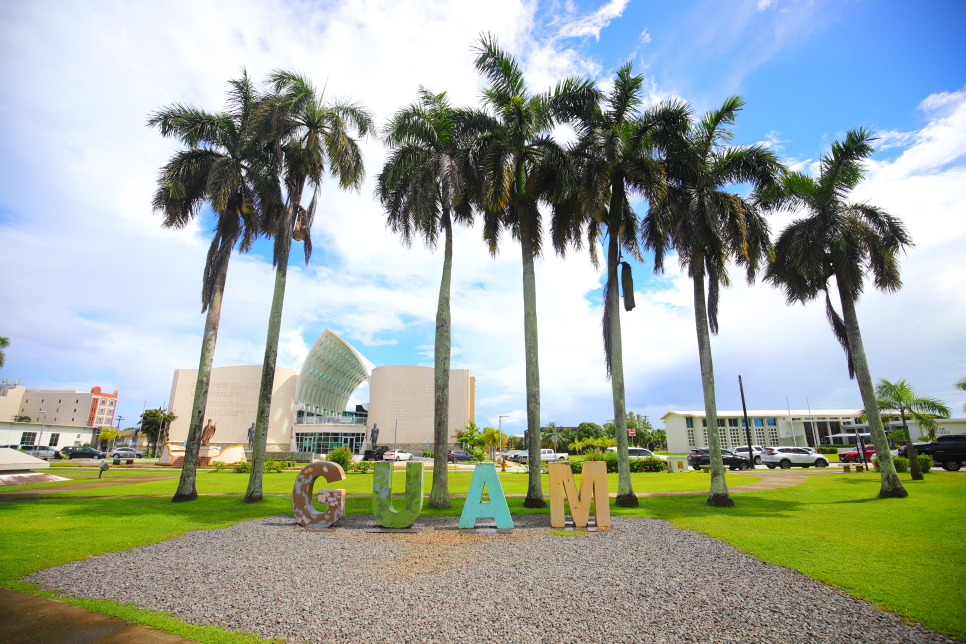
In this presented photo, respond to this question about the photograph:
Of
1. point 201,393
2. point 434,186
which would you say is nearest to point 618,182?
point 434,186

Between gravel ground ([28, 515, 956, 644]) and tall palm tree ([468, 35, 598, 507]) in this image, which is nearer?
gravel ground ([28, 515, 956, 644])

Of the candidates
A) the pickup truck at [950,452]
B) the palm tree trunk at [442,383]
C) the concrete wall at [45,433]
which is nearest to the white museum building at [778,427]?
the pickup truck at [950,452]

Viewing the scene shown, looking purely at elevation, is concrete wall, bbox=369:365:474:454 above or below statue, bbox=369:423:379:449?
above

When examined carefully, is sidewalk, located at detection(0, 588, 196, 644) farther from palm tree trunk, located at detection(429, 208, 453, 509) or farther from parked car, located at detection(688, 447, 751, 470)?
parked car, located at detection(688, 447, 751, 470)

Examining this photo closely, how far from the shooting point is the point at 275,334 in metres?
16.5

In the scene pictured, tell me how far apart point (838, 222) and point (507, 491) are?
15229 mm

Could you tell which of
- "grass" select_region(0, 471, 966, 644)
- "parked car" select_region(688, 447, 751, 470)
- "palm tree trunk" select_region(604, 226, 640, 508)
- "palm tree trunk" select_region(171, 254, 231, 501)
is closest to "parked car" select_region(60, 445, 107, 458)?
"grass" select_region(0, 471, 966, 644)

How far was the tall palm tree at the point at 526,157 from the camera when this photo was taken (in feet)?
46.9

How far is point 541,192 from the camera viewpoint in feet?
51.7

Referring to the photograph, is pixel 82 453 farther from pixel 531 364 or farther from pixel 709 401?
pixel 709 401

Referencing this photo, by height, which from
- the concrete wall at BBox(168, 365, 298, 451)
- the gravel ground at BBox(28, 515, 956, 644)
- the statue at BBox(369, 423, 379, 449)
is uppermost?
the concrete wall at BBox(168, 365, 298, 451)

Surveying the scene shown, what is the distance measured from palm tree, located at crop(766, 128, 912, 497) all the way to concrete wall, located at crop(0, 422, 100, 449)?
236 feet

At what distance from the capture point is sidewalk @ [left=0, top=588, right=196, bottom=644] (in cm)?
445

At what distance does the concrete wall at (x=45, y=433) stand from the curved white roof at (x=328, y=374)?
28.9 meters
